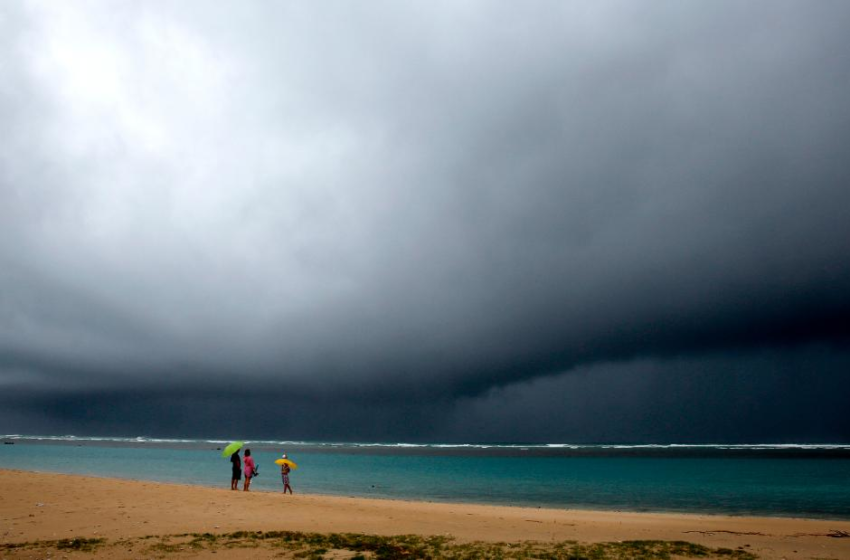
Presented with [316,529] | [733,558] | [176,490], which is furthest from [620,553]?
[176,490]

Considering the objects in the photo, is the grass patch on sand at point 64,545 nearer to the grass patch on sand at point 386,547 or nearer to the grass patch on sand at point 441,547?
the grass patch on sand at point 386,547

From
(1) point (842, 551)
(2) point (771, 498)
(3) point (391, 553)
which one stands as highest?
(3) point (391, 553)

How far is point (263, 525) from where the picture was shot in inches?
756

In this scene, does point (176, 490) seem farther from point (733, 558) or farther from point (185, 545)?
point (733, 558)

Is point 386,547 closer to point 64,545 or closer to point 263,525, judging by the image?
point 263,525

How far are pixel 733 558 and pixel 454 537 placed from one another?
8.36 m

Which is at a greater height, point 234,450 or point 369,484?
point 234,450

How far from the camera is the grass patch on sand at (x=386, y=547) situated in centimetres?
1446

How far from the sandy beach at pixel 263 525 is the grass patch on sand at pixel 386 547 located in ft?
0.53

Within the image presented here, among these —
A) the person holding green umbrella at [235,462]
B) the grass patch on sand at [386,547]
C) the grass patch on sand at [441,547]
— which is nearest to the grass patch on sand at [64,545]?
the grass patch on sand at [386,547]

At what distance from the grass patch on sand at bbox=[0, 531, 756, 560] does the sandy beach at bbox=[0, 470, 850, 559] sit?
16 centimetres

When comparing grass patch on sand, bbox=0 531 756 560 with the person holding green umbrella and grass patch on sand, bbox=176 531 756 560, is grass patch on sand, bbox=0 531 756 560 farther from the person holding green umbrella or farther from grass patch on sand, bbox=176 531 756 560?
the person holding green umbrella

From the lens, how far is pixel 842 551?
1733 centimetres

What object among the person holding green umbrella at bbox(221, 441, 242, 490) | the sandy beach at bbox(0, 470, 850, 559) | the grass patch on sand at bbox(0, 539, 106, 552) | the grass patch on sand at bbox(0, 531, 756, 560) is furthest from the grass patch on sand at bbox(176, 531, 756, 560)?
the person holding green umbrella at bbox(221, 441, 242, 490)
